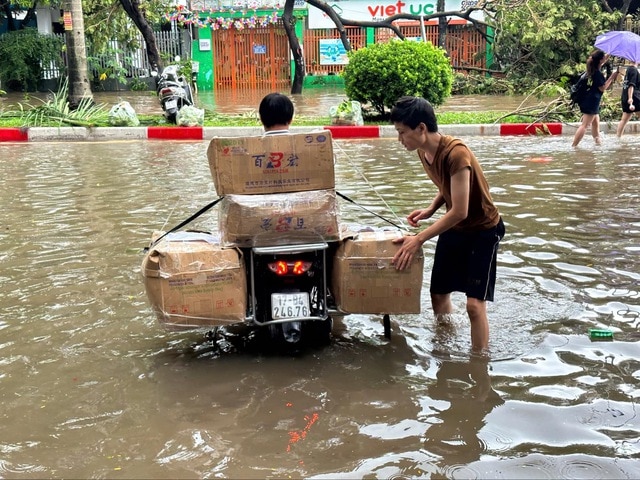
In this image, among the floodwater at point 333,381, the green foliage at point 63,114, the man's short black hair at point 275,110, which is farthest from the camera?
→ the green foliage at point 63,114

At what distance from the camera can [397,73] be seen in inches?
559

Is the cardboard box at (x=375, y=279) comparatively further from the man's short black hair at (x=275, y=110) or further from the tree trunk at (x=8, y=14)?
the tree trunk at (x=8, y=14)

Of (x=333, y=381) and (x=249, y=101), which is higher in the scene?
(x=249, y=101)

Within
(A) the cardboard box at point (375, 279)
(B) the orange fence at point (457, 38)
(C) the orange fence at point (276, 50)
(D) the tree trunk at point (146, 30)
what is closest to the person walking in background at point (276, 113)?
(A) the cardboard box at point (375, 279)

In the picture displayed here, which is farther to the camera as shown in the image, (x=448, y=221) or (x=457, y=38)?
(x=457, y=38)

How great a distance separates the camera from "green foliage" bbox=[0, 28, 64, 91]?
86.2 ft

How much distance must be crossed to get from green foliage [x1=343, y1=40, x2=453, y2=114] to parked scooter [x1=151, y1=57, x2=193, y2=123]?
364 cm

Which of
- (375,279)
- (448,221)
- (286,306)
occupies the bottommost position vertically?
(286,306)

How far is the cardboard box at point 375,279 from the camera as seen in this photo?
4086 millimetres

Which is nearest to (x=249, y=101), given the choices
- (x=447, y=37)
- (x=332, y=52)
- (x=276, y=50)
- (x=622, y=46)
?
(x=276, y=50)

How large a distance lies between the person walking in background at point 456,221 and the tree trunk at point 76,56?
522 inches

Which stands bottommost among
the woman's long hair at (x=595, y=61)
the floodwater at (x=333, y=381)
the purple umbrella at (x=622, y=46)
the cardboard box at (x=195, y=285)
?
the floodwater at (x=333, y=381)

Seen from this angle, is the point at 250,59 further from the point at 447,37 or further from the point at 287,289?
the point at 287,289

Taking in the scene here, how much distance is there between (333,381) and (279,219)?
93 centimetres
